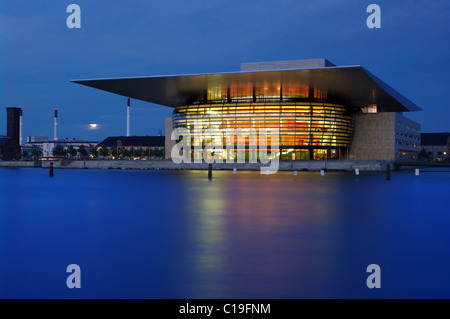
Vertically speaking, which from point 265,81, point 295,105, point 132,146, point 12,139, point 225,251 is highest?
point 265,81

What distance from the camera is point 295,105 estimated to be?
70.7 m

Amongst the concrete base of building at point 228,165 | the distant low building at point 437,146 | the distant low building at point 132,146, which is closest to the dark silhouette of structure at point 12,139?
the distant low building at point 132,146

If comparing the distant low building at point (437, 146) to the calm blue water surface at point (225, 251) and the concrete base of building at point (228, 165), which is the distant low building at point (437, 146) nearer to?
the concrete base of building at point (228, 165)

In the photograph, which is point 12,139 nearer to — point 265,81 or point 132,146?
point 132,146

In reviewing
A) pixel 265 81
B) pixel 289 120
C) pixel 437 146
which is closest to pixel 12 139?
pixel 289 120

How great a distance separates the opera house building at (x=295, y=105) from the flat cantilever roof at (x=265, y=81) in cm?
10

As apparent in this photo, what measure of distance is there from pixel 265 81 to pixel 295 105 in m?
16.4

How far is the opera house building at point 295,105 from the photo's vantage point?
2144 inches

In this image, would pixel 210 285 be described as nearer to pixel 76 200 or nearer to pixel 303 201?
pixel 303 201

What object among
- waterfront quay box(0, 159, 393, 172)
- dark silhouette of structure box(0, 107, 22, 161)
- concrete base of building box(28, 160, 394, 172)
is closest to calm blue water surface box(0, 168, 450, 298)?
waterfront quay box(0, 159, 393, 172)

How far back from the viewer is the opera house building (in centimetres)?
5447

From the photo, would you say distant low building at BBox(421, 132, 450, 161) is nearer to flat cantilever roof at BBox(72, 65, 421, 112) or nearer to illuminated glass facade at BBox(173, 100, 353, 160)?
illuminated glass facade at BBox(173, 100, 353, 160)
